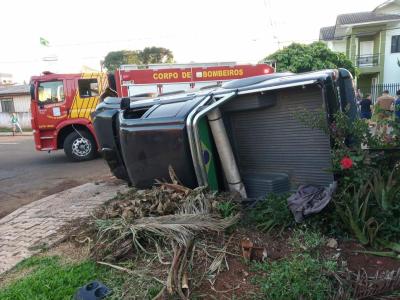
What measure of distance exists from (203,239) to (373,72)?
92.8 ft

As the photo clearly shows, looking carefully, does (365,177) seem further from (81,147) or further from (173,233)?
(81,147)

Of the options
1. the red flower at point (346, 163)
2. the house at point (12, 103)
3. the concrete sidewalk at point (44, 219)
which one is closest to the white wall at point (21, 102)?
the house at point (12, 103)

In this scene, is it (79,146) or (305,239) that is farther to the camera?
(79,146)

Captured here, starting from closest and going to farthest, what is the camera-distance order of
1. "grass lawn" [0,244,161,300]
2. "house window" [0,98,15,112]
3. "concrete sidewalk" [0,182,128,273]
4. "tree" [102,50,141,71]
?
"grass lawn" [0,244,161,300], "concrete sidewalk" [0,182,128,273], "house window" [0,98,15,112], "tree" [102,50,141,71]

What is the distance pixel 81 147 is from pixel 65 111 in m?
1.09

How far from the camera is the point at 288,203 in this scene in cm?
320

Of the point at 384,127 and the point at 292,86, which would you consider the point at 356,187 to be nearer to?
the point at 384,127

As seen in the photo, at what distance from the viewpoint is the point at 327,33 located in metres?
32.8

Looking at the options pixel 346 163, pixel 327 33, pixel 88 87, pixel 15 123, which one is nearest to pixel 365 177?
pixel 346 163

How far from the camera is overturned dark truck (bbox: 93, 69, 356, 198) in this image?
3449 millimetres

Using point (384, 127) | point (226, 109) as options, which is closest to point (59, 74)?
point (226, 109)

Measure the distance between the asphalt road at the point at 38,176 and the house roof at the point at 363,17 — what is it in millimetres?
24772

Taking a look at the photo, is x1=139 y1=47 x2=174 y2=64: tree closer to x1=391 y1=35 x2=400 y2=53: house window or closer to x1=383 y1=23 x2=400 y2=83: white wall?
x1=383 y1=23 x2=400 y2=83: white wall

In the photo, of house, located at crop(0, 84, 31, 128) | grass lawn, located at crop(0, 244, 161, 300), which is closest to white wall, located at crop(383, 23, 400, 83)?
house, located at crop(0, 84, 31, 128)
